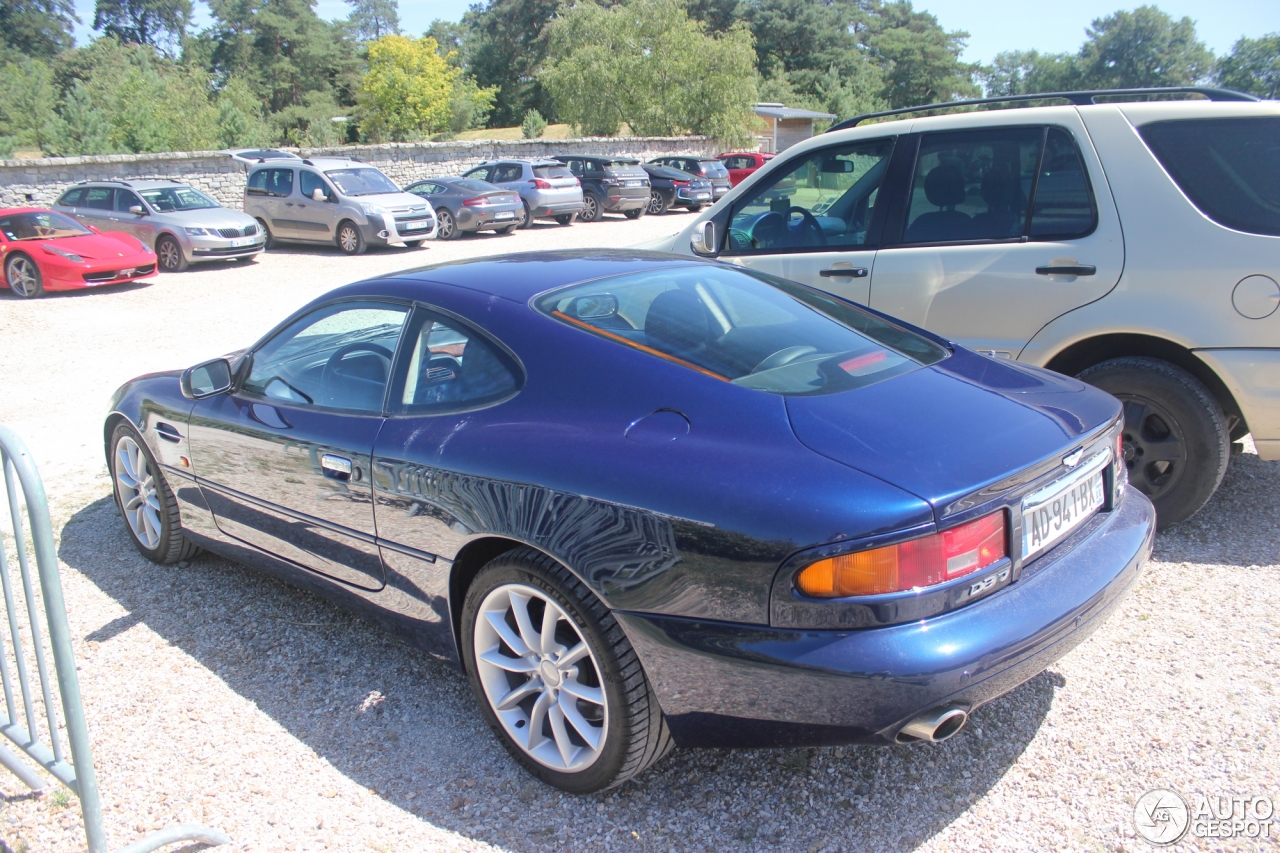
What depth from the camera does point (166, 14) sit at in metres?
86.9

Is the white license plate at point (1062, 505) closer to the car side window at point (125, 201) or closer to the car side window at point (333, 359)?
the car side window at point (333, 359)

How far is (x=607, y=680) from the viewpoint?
2338mm

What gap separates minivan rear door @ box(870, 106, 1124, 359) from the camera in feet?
13.6

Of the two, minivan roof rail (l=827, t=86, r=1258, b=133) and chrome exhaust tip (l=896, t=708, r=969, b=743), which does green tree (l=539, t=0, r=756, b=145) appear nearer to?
minivan roof rail (l=827, t=86, r=1258, b=133)

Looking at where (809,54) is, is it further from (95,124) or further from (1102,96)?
(1102,96)

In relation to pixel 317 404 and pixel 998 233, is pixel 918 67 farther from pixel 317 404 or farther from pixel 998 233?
pixel 317 404

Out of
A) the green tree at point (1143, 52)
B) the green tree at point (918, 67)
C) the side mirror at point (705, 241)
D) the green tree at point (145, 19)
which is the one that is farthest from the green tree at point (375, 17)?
the side mirror at point (705, 241)

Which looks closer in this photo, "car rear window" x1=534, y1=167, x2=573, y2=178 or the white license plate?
the white license plate

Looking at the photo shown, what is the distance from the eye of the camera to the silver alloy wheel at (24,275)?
13.5 m

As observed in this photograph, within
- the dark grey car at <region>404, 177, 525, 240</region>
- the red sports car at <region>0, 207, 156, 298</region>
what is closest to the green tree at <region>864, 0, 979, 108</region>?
the dark grey car at <region>404, 177, 525, 240</region>

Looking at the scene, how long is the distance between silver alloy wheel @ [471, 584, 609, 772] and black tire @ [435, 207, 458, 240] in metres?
18.5

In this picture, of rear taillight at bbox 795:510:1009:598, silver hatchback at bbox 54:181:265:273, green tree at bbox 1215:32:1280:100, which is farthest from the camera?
green tree at bbox 1215:32:1280:100

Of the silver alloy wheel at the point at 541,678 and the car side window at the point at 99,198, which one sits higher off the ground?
the car side window at the point at 99,198

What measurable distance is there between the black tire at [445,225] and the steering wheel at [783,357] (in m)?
18.4
